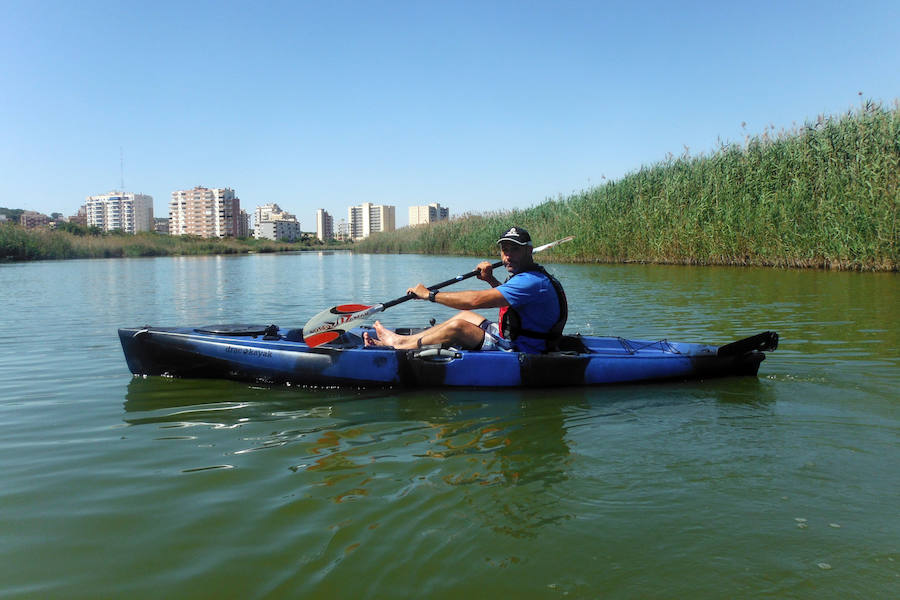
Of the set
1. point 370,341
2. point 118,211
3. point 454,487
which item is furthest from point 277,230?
point 454,487

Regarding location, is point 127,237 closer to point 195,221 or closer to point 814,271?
point 814,271

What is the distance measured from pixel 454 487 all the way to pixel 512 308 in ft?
7.89

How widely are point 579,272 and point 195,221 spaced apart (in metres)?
133

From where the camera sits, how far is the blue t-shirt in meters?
5.15

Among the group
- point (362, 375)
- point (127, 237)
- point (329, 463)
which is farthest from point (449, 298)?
point (127, 237)

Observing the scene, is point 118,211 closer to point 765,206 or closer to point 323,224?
point 323,224

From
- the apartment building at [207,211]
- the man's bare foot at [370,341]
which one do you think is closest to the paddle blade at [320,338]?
the man's bare foot at [370,341]

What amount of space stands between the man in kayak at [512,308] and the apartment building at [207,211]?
13370 cm

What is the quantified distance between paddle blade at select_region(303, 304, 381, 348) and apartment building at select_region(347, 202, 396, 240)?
17486 centimetres

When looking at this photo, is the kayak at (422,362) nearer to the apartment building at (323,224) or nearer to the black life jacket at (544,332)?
the black life jacket at (544,332)

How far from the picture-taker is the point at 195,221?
136 m

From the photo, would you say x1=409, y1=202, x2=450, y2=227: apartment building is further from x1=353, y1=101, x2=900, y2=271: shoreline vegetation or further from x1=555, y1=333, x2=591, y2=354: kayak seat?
x1=555, y1=333, x2=591, y2=354: kayak seat

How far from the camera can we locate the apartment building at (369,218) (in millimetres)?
183500

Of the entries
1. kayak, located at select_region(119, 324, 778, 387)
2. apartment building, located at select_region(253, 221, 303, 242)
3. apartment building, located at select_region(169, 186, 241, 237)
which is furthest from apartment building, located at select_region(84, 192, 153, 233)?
kayak, located at select_region(119, 324, 778, 387)
